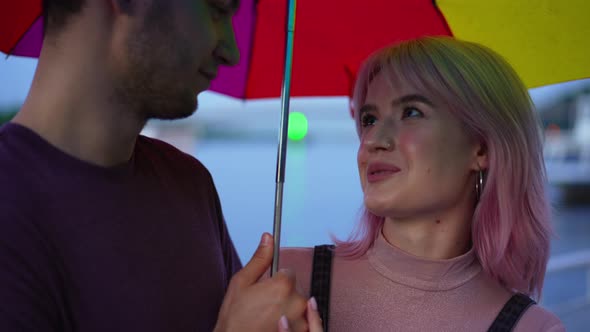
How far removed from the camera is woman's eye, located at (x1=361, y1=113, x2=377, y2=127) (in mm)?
1938

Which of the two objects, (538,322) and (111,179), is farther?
(538,322)

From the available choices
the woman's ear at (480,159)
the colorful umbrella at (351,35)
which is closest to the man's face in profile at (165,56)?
the colorful umbrella at (351,35)

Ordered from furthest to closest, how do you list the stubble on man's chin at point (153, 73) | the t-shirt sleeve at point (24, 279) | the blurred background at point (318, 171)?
the blurred background at point (318, 171) → the stubble on man's chin at point (153, 73) → the t-shirt sleeve at point (24, 279)

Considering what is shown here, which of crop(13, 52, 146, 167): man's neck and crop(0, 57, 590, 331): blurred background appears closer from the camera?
crop(13, 52, 146, 167): man's neck

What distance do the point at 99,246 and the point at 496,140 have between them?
1091mm

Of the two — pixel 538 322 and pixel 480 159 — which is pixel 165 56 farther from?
pixel 538 322

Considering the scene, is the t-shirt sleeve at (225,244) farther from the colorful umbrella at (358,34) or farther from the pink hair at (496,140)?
the colorful umbrella at (358,34)

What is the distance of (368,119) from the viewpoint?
76.9 inches

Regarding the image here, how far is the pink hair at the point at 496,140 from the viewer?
183 centimetres

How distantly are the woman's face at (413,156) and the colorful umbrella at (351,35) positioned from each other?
26cm

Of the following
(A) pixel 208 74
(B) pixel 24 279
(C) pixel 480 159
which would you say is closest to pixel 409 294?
(C) pixel 480 159

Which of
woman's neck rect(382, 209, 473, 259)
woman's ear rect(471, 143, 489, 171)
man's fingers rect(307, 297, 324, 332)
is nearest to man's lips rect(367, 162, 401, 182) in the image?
woman's neck rect(382, 209, 473, 259)

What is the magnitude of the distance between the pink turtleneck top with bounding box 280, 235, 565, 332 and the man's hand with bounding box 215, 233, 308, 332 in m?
0.39

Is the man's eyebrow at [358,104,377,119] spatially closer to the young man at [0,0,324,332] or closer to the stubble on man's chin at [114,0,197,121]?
the young man at [0,0,324,332]
